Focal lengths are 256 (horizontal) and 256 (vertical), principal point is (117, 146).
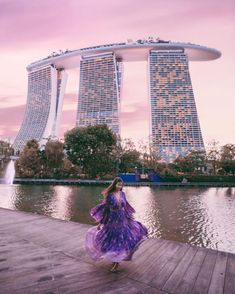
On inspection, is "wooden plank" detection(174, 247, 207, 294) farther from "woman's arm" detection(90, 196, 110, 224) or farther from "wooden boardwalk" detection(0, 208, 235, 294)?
"woman's arm" detection(90, 196, 110, 224)

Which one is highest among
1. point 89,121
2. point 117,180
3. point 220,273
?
point 89,121

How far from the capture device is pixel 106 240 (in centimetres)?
499

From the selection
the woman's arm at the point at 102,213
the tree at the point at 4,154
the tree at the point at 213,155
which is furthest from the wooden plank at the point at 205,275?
the tree at the point at 4,154

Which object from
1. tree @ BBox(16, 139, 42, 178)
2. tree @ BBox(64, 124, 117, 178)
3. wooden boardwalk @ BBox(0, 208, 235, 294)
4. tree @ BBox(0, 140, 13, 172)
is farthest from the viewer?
tree @ BBox(0, 140, 13, 172)

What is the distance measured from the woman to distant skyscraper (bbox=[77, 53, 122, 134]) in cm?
13080

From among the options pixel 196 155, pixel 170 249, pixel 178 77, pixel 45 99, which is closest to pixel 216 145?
pixel 196 155

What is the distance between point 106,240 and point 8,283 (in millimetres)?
1821

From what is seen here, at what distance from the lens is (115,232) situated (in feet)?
16.4

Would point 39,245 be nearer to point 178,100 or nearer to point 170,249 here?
point 170,249

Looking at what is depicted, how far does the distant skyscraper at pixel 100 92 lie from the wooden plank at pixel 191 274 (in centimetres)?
13033

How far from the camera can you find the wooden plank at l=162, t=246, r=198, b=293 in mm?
4352

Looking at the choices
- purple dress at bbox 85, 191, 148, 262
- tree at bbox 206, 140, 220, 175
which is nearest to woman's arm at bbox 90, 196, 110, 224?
purple dress at bbox 85, 191, 148, 262

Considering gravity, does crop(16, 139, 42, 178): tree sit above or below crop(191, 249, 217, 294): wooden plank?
above

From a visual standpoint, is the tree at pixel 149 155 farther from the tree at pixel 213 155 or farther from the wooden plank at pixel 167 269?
the wooden plank at pixel 167 269
